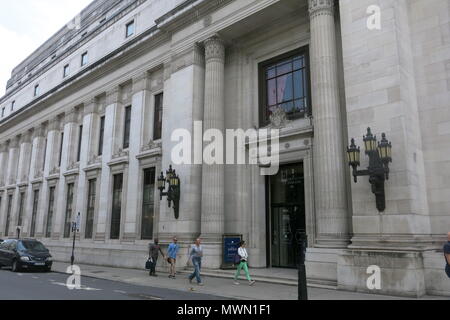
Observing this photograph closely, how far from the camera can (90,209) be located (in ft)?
88.8

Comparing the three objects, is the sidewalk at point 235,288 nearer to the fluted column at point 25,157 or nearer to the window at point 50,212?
the window at point 50,212

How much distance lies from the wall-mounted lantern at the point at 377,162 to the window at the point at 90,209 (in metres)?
19.9

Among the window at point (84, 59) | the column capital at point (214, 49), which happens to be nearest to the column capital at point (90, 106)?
the window at point (84, 59)

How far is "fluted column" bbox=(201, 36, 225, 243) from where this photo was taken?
17.8m

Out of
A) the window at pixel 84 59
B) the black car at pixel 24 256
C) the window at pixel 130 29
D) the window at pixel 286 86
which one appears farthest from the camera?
the window at pixel 84 59

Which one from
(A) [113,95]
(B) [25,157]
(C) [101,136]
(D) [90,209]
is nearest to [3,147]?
(B) [25,157]

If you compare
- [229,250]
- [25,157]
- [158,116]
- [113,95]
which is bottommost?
[229,250]

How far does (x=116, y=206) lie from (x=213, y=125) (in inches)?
400

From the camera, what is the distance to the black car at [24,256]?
Result: 62.6 ft

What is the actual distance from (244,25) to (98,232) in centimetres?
1601

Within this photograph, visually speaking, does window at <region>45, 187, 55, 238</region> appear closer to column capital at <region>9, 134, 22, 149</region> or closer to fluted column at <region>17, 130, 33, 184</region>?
fluted column at <region>17, 130, 33, 184</region>

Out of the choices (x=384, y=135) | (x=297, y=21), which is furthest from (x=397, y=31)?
(x=297, y=21)

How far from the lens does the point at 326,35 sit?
1498 cm

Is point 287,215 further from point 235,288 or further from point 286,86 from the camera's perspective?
point 286,86
